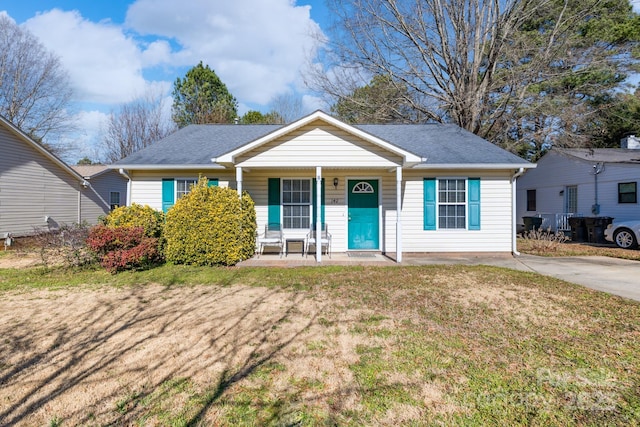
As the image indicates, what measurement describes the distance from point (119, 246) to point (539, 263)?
34.9ft

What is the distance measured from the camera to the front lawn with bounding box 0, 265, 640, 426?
2.59 m

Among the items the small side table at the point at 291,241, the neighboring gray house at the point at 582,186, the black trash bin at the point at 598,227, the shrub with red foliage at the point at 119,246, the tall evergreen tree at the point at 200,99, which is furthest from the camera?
the tall evergreen tree at the point at 200,99

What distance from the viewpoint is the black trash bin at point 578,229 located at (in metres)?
13.6

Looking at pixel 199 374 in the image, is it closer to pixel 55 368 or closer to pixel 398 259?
pixel 55 368

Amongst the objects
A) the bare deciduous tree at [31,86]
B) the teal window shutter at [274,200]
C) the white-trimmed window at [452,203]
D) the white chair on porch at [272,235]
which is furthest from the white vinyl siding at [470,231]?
the bare deciduous tree at [31,86]

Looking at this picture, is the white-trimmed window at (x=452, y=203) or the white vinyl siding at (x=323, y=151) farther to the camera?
the white-trimmed window at (x=452, y=203)

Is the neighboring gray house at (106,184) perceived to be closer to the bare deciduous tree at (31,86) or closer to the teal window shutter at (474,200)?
the bare deciduous tree at (31,86)

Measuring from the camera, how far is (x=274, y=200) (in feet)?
32.7

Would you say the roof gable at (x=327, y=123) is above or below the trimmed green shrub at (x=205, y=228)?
above

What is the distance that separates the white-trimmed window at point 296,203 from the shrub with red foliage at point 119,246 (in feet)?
12.7

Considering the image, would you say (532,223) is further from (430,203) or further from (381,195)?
(381,195)

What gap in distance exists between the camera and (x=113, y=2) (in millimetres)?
13570

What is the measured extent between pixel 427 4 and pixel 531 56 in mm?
6042

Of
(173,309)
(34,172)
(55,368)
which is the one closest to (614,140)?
(173,309)
